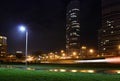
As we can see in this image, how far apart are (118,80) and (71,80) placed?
3.94m

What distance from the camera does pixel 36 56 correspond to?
190375mm

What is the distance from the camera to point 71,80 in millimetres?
22188

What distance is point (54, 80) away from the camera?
21922mm

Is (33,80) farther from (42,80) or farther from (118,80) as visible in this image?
(118,80)

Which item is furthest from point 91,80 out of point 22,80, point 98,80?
point 22,80

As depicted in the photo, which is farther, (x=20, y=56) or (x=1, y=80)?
(x=20, y=56)

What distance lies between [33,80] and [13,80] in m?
1.61

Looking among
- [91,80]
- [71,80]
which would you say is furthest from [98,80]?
[71,80]

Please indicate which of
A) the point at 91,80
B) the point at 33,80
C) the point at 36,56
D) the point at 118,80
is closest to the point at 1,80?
the point at 33,80

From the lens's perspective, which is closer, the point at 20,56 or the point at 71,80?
the point at 71,80

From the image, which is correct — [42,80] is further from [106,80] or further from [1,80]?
[106,80]

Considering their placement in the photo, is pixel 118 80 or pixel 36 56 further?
pixel 36 56

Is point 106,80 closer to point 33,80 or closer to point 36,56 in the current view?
point 33,80

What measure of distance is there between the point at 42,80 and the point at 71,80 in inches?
93.9
